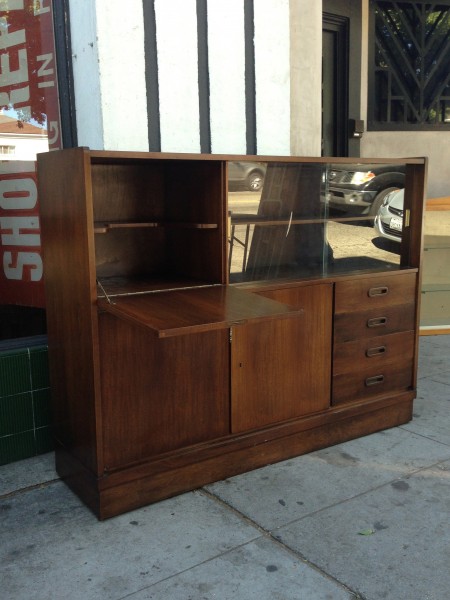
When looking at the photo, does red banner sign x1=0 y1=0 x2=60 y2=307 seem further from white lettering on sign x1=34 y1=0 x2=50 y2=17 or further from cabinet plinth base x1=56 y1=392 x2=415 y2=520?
cabinet plinth base x1=56 y1=392 x2=415 y2=520

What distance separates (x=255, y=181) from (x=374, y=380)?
4.60 feet

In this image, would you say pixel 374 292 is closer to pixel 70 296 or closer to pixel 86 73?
pixel 70 296

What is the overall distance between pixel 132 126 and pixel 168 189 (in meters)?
0.44

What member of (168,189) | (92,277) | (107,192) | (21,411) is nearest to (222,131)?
(168,189)

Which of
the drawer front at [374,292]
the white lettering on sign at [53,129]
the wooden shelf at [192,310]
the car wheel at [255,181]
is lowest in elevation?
the drawer front at [374,292]

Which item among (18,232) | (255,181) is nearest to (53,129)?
(18,232)

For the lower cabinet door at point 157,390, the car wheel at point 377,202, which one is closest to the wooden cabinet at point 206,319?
the lower cabinet door at point 157,390

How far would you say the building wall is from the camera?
3.45 metres

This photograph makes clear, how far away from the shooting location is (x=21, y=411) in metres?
3.39

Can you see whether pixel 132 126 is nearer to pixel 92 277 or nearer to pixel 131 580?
pixel 92 277

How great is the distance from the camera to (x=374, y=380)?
148 inches

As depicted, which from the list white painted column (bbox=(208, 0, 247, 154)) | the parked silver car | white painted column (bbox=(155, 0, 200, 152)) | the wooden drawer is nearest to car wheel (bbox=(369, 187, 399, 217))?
the parked silver car

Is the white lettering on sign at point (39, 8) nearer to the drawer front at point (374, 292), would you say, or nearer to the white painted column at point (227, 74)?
the white painted column at point (227, 74)

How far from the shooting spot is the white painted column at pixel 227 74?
3842 millimetres
